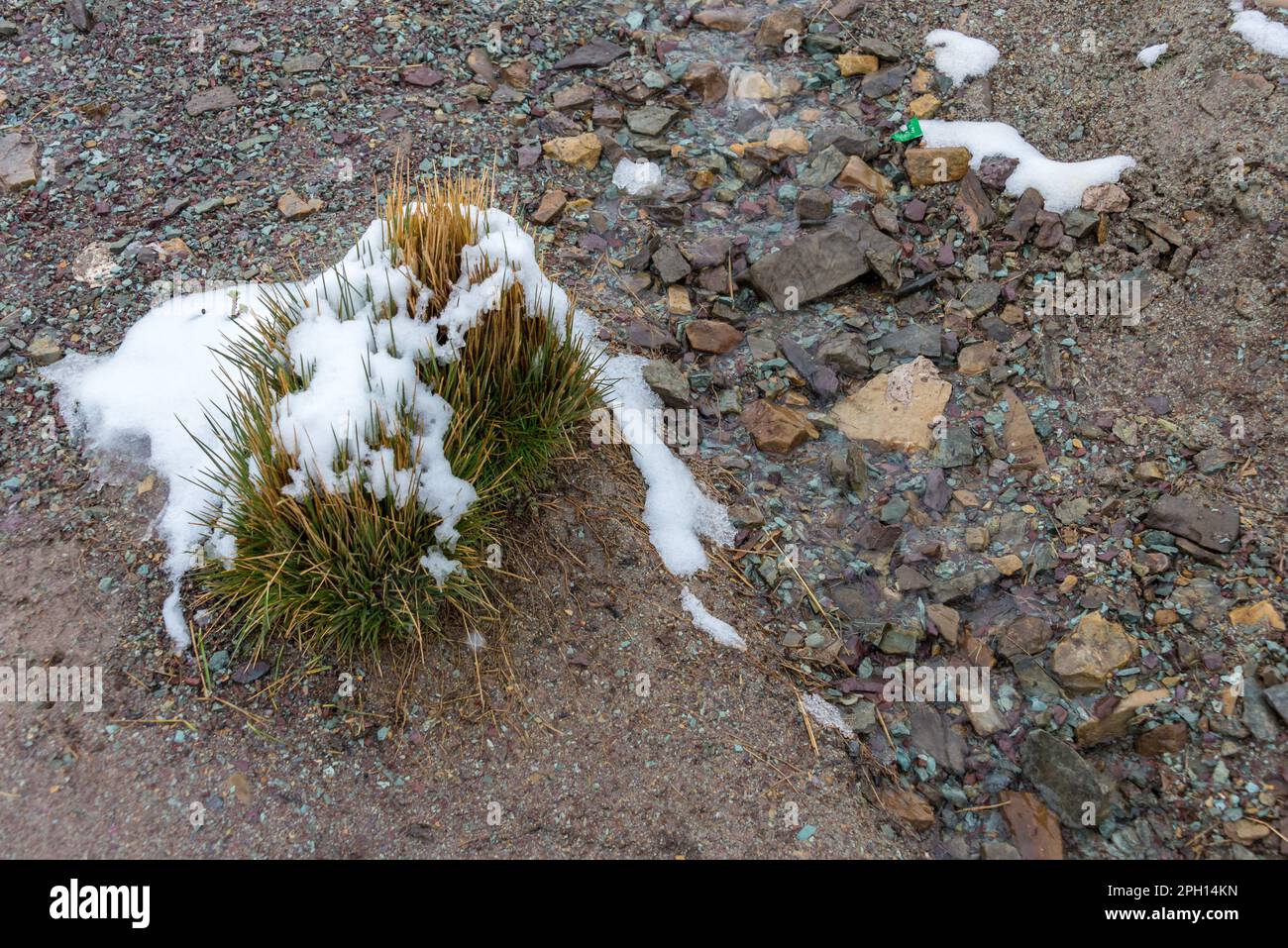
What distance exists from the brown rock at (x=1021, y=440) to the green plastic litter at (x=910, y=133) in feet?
6.08

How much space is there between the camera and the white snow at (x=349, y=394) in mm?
3215

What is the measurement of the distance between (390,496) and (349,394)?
41 centimetres

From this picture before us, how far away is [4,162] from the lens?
5105mm

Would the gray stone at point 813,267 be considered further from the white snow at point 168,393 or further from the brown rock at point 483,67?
the white snow at point 168,393

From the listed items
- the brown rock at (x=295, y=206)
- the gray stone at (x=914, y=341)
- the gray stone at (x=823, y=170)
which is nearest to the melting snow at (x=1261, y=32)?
the gray stone at (x=823, y=170)

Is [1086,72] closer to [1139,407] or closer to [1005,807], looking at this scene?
[1139,407]

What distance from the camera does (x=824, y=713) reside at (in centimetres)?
369

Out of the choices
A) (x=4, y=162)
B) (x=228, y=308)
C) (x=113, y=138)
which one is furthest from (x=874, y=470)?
(x=4, y=162)

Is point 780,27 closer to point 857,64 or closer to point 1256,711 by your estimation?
point 857,64

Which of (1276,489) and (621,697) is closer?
(621,697)

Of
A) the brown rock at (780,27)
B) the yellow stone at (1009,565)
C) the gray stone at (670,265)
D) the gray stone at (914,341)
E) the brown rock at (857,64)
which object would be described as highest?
the brown rock at (780,27)

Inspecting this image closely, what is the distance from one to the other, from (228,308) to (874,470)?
3279mm

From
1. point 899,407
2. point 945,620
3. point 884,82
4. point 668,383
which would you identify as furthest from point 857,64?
point 945,620

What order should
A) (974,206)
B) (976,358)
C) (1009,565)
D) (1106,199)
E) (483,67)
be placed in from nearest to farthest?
(1009,565), (976,358), (1106,199), (974,206), (483,67)
